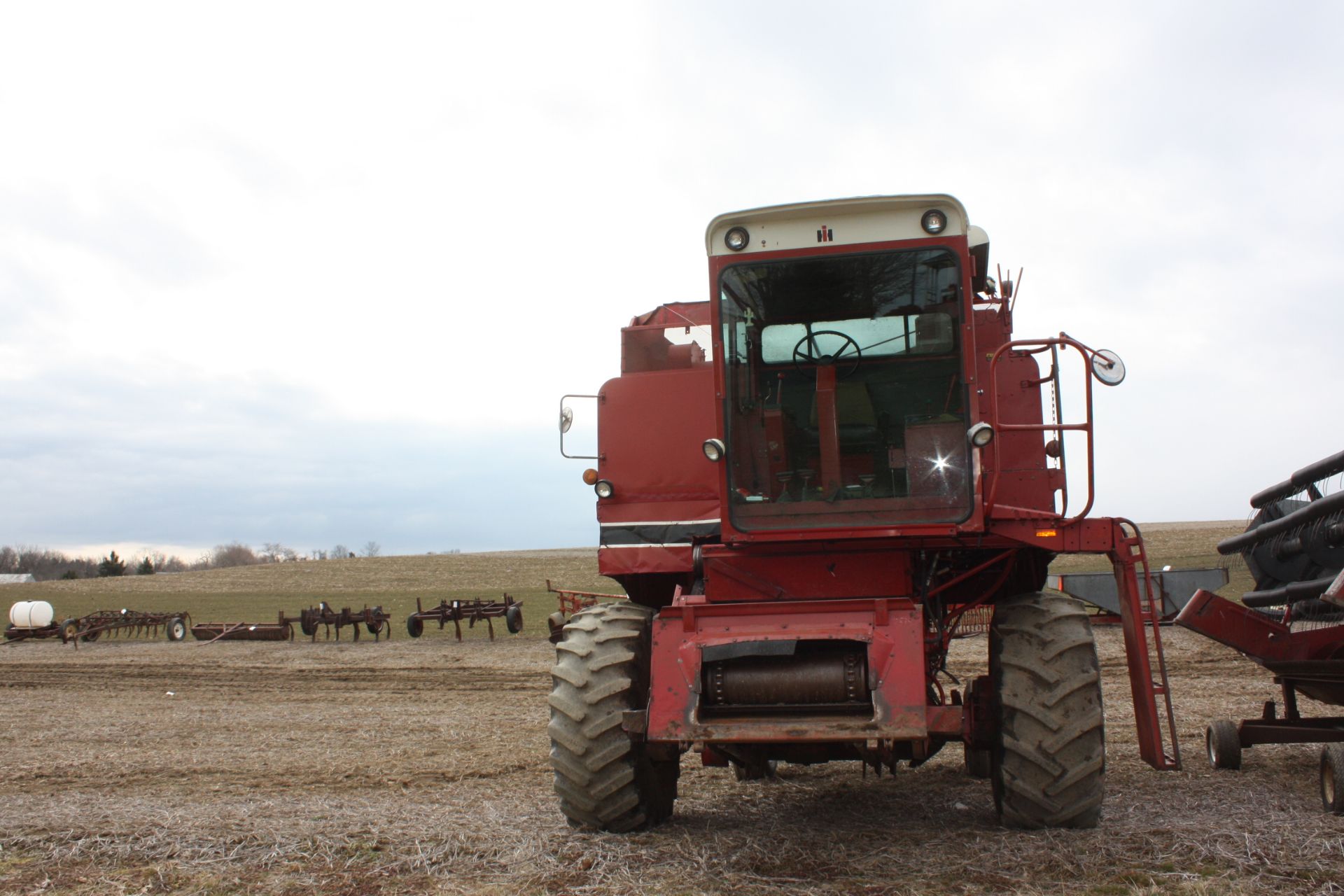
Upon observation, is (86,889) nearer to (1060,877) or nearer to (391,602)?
(1060,877)

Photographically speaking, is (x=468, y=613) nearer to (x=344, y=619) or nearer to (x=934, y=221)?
(x=344, y=619)

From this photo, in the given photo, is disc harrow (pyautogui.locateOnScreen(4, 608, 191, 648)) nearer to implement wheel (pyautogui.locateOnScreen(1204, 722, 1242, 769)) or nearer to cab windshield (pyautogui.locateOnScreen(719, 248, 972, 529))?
cab windshield (pyautogui.locateOnScreen(719, 248, 972, 529))

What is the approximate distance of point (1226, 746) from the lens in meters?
7.96

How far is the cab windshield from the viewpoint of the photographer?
6426mm

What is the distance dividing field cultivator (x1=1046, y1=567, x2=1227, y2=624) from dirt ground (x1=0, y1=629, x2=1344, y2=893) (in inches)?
249

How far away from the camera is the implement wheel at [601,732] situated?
19.8ft

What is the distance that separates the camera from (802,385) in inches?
266

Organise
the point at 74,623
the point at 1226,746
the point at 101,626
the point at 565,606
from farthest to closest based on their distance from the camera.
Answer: the point at 74,623 → the point at 101,626 → the point at 565,606 → the point at 1226,746

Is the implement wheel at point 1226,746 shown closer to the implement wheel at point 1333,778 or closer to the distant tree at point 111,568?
the implement wheel at point 1333,778

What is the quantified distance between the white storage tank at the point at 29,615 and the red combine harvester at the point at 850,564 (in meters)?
30.4

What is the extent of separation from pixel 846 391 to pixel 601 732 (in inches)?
98.5

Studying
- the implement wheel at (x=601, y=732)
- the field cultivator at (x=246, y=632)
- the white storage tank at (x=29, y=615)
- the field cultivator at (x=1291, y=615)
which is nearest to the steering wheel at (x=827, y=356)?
the implement wheel at (x=601, y=732)

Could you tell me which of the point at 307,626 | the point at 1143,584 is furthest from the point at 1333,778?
the point at 307,626

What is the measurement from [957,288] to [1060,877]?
3241 mm
